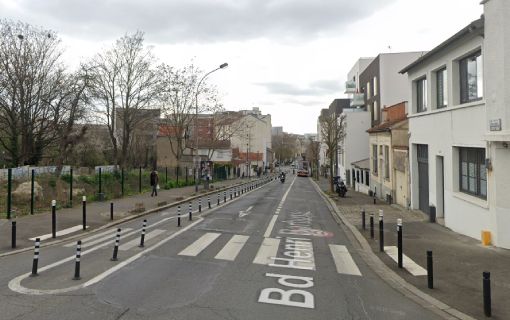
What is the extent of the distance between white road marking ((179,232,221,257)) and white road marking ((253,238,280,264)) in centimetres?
152

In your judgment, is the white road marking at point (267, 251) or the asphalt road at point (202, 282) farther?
the white road marking at point (267, 251)

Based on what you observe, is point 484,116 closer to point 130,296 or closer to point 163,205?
point 130,296

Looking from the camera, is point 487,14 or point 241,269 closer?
point 241,269

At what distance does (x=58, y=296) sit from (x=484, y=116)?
1241 cm

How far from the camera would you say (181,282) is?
8.41 m

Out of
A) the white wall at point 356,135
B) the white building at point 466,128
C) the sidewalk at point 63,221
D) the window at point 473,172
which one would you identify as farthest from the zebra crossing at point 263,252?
the white wall at point 356,135

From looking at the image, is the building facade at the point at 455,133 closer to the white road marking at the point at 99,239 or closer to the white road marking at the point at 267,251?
the white road marking at the point at 267,251

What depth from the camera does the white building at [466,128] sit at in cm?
1259

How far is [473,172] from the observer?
15.3 m

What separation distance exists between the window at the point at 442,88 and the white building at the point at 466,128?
0.04 m

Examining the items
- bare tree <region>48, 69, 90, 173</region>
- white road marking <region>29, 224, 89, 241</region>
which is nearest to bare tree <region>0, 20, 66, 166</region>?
bare tree <region>48, 69, 90, 173</region>

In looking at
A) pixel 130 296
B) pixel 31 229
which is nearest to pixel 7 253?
pixel 31 229

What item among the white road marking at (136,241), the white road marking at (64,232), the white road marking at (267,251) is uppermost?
the white road marking at (64,232)

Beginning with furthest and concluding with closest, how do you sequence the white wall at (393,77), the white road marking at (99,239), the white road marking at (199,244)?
the white wall at (393,77) < the white road marking at (99,239) < the white road marking at (199,244)
